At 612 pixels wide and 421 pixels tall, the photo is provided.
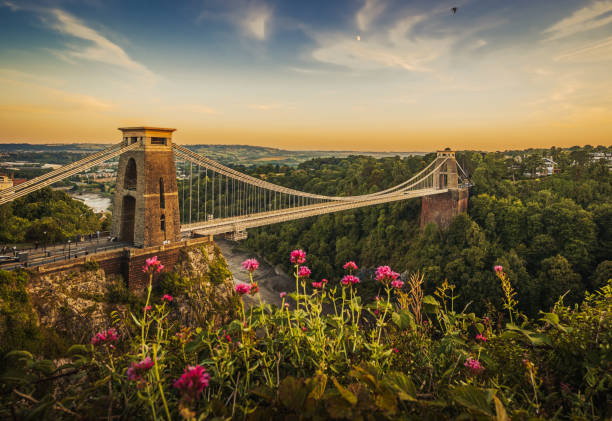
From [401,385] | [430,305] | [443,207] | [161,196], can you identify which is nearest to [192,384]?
[401,385]

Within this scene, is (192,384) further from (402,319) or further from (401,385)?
(402,319)

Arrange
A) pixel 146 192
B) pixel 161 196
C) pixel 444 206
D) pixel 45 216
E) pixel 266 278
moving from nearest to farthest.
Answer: pixel 146 192 → pixel 161 196 → pixel 45 216 → pixel 444 206 → pixel 266 278

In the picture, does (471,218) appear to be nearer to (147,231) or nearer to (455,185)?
(455,185)

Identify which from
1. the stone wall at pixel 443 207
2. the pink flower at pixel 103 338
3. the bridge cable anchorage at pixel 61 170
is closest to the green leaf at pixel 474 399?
the pink flower at pixel 103 338

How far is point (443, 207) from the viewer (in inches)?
1228

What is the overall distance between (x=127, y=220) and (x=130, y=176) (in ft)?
6.72

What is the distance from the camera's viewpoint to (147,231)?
1499cm

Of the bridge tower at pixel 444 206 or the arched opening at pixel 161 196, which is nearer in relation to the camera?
the arched opening at pixel 161 196

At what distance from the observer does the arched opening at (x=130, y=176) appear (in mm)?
15961

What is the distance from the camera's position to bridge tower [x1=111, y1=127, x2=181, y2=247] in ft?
49.5

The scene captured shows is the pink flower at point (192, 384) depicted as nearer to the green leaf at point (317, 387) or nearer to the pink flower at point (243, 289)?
the green leaf at point (317, 387)

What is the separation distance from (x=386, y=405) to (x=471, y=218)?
1279 inches

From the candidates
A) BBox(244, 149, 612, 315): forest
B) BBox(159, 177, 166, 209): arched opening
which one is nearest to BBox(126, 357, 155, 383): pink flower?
BBox(159, 177, 166, 209): arched opening

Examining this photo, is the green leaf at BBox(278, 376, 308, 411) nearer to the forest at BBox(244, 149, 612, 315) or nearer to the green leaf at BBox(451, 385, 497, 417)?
the green leaf at BBox(451, 385, 497, 417)
